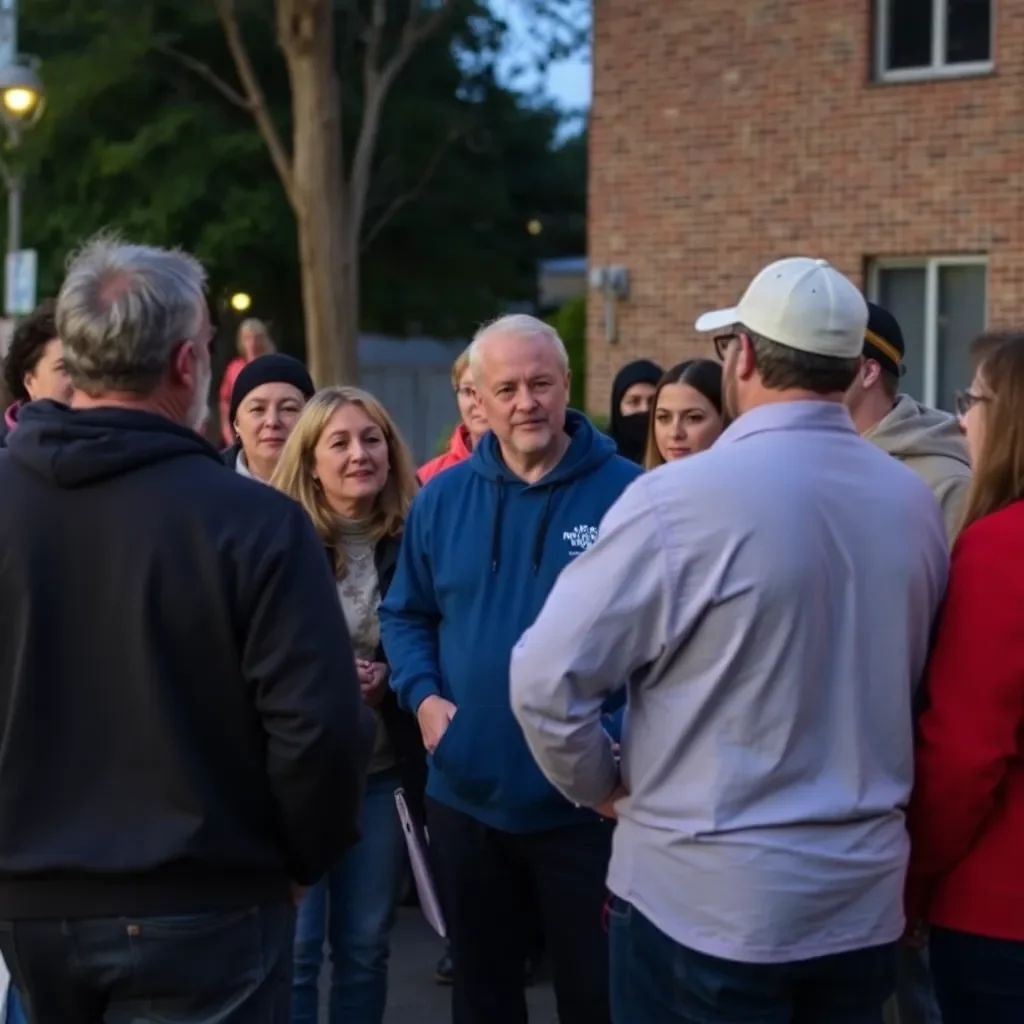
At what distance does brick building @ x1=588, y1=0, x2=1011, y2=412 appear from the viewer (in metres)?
14.3

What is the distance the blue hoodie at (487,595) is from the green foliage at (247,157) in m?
20.4

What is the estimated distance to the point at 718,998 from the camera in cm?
282

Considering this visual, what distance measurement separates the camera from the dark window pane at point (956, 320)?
574 inches

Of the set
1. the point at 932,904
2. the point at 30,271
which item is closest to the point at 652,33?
the point at 30,271

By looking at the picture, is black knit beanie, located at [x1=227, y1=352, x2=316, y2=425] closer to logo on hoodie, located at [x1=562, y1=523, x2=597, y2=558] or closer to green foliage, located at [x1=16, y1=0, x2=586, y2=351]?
logo on hoodie, located at [x1=562, y1=523, x2=597, y2=558]

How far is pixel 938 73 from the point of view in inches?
567

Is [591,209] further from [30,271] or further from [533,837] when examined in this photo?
[533,837]

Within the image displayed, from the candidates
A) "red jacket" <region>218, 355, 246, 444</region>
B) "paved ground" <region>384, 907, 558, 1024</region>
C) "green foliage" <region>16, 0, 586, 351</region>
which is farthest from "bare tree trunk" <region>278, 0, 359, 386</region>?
"paved ground" <region>384, 907, 558, 1024</region>

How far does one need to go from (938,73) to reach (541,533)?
38.2 feet

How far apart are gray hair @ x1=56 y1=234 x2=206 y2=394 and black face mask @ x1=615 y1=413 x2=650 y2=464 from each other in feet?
13.5

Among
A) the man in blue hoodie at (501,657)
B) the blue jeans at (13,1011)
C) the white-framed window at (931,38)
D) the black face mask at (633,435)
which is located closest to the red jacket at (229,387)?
the black face mask at (633,435)

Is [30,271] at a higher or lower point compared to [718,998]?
higher

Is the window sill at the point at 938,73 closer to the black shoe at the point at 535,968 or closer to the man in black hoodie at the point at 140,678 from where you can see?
the black shoe at the point at 535,968

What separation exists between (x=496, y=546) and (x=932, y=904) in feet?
4.67
